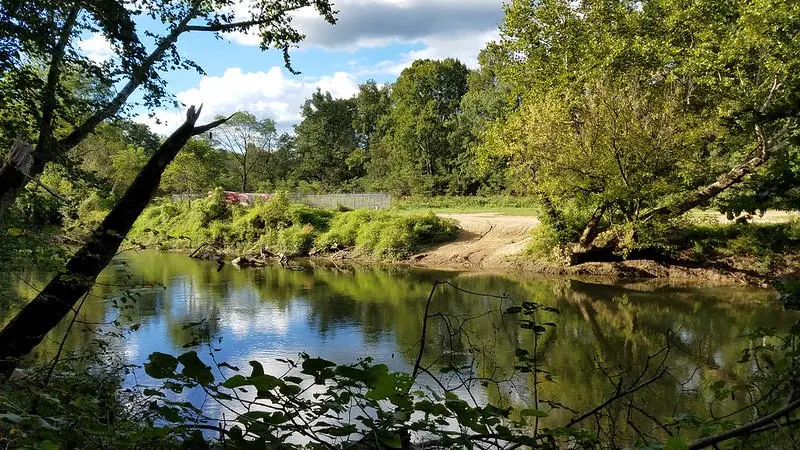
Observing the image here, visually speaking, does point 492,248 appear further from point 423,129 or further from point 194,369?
point 423,129

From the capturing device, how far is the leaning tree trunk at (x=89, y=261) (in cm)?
404

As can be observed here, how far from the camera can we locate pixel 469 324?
10523 millimetres

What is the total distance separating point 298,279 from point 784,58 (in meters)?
16.1

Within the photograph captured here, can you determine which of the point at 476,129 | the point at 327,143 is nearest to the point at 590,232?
the point at 476,129

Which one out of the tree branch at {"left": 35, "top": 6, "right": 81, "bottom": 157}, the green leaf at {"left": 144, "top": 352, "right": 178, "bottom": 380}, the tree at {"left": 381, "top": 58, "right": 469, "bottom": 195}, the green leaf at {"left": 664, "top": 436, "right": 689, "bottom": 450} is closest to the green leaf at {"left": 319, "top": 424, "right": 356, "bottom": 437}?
the green leaf at {"left": 144, "top": 352, "right": 178, "bottom": 380}

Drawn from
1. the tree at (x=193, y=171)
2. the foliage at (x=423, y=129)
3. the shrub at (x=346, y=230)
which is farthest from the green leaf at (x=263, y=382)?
the foliage at (x=423, y=129)

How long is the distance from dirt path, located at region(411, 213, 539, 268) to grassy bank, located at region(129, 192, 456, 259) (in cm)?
85

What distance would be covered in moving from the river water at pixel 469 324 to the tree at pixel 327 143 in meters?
34.7

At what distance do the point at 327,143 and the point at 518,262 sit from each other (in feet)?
131

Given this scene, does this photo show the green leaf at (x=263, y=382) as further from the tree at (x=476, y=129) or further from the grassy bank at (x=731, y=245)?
the tree at (x=476, y=129)

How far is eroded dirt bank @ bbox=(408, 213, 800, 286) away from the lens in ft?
59.2

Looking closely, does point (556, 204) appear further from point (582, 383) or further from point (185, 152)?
point (185, 152)

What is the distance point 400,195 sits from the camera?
144ft

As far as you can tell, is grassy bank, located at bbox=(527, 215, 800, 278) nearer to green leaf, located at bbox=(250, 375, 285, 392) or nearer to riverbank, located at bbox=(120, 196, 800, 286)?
riverbank, located at bbox=(120, 196, 800, 286)
